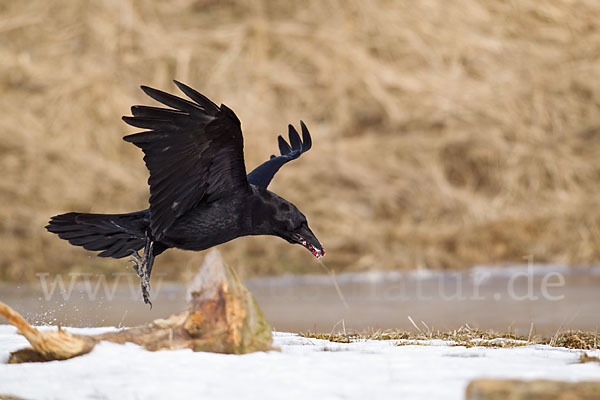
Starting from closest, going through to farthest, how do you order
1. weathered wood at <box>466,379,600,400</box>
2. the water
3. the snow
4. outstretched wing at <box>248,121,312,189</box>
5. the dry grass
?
weathered wood at <box>466,379,600,400</box> < the snow < the dry grass < outstretched wing at <box>248,121,312,189</box> < the water

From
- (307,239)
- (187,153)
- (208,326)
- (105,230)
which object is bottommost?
(208,326)

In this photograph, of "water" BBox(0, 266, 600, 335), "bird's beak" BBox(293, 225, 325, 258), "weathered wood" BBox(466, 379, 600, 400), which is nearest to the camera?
"weathered wood" BBox(466, 379, 600, 400)

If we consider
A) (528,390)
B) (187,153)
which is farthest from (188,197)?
(528,390)

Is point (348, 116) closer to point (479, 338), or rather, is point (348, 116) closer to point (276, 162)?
point (276, 162)

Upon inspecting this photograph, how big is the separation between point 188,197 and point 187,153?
0.25 meters

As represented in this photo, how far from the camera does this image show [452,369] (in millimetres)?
2832

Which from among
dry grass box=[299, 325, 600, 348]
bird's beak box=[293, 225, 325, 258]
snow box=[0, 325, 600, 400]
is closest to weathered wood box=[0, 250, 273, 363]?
snow box=[0, 325, 600, 400]

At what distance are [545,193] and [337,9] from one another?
3.99m

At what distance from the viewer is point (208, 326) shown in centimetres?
298

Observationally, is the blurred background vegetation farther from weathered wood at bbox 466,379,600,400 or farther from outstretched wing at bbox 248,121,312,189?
weathered wood at bbox 466,379,600,400

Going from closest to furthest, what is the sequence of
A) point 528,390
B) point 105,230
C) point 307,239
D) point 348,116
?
1. point 528,390
2. point 307,239
3. point 105,230
4. point 348,116

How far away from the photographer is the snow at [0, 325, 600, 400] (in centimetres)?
259

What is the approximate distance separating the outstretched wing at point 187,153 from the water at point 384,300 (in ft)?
4.09

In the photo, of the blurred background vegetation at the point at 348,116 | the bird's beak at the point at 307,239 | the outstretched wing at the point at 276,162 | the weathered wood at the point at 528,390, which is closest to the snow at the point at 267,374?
the weathered wood at the point at 528,390
